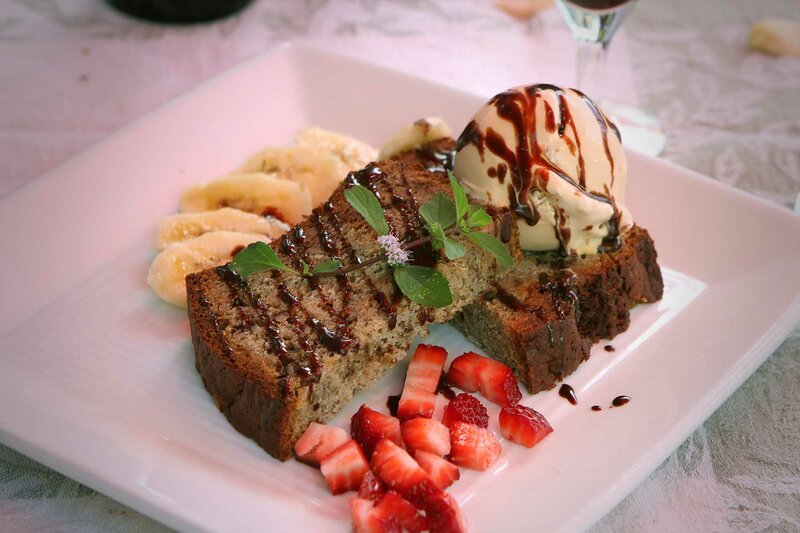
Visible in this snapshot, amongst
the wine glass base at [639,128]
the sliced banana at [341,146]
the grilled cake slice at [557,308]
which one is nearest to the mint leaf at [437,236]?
the grilled cake slice at [557,308]

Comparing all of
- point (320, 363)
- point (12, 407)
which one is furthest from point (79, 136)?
point (320, 363)

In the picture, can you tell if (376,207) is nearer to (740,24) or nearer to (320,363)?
(320,363)

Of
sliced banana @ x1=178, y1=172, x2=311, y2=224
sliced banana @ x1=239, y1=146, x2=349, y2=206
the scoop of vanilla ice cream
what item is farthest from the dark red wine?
the scoop of vanilla ice cream

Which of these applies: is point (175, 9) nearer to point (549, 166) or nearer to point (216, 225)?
point (216, 225)

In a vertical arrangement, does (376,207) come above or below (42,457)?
above

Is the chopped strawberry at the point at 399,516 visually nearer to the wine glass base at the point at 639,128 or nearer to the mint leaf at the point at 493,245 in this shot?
the mint leaf at the point at 493,245

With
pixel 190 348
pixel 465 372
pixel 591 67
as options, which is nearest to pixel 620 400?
pixel 465 372
